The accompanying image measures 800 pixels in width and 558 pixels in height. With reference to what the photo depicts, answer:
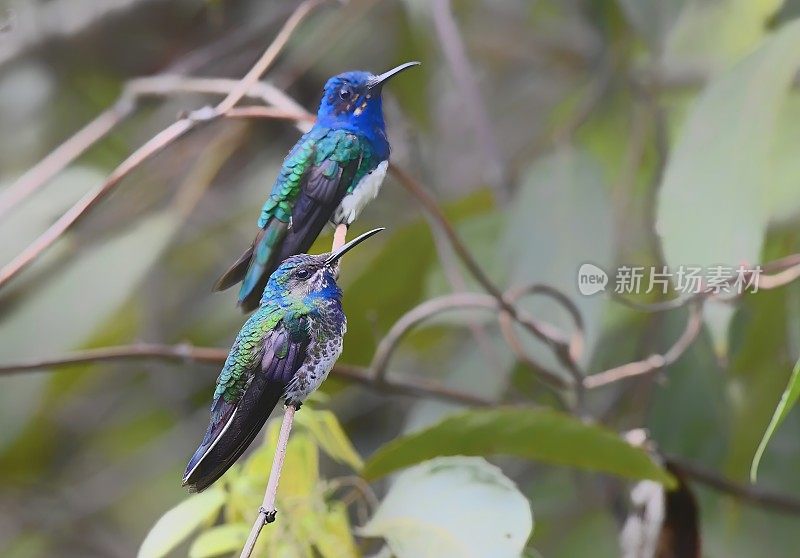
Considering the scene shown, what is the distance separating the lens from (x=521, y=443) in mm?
827

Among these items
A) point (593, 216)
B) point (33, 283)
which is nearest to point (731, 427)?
point (593, 216)

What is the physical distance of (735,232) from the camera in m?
0.81

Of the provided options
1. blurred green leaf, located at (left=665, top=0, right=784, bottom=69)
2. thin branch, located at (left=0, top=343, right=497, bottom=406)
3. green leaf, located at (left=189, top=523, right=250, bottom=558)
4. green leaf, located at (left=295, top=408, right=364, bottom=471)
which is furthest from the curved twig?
blurred green leaf, located at (left=665, top=0, right=784, bottom=69)

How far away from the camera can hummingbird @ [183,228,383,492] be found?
1.46 feet

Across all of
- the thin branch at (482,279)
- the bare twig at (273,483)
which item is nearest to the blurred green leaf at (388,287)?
the thin branch at (482,279)

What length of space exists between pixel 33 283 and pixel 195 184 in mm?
203

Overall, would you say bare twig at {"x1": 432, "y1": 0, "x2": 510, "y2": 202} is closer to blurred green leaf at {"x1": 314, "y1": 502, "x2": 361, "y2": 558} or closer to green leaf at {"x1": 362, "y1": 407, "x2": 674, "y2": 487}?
green leaf at {"x1": 362, "y1": 407, "x2": 674, "y2": 487}

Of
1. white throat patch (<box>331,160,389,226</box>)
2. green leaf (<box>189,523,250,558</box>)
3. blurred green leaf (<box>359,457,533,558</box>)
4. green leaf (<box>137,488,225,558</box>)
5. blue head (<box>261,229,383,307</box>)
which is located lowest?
blurred green leaf (<box>359,457,533,558</box>)

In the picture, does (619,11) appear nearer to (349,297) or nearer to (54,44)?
(349,297)

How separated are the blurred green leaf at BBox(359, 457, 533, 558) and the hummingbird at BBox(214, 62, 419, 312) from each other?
243 mm

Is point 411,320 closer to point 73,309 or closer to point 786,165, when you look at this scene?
point 73,309

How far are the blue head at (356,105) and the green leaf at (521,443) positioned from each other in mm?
318

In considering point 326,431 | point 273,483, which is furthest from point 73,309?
point 273,483

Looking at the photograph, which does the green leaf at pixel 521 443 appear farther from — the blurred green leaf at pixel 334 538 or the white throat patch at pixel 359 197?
the white throat patch at pixel 359 197
